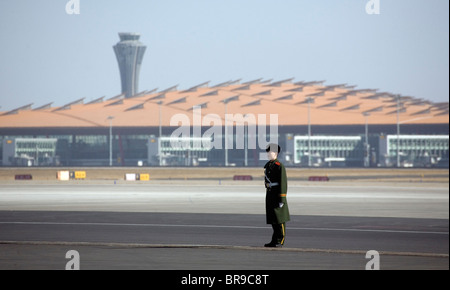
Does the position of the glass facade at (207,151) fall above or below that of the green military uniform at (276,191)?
above

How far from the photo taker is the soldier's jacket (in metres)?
17.1

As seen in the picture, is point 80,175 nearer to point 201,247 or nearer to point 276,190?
point 201,247

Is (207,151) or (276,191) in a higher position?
(207,151)

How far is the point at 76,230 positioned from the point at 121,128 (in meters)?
147

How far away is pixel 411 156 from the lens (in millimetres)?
149625

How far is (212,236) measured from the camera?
840 inches

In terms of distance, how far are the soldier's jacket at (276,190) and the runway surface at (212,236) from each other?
0.89 meters

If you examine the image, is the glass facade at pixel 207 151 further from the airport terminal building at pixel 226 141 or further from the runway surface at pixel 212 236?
the runway surface at pixel 212 236

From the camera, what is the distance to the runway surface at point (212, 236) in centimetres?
1538

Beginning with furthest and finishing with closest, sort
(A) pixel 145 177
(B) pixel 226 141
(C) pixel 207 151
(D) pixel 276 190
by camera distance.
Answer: (C) pixel 207 151 → (B) pixel 226 141 → (A) pixel 145 177 → (D) pixel 276 190

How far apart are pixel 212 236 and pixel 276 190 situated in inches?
185

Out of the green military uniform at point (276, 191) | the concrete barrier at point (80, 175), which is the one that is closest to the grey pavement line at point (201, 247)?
the green military uniform at point (276, 191)

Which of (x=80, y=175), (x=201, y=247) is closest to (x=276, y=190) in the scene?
(x=201, y=247)
